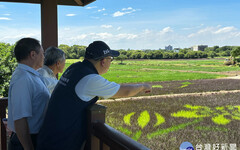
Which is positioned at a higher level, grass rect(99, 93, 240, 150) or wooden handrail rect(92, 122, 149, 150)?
wooden handrail rect(92, 122, 149, 150)

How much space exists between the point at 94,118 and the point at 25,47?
1.60 feet

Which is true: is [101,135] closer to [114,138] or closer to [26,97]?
[114,138]

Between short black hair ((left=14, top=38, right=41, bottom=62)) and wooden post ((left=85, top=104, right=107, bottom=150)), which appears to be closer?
wooden post ((left=85, top=104, right=107, bottom=150))

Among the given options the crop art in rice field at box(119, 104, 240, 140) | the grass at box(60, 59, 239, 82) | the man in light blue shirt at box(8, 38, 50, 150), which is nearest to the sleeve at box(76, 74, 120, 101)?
the man in light blue shirt at box(8, 38, 50, 150)

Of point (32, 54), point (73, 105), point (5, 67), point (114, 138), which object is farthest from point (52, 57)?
point (5, 67)

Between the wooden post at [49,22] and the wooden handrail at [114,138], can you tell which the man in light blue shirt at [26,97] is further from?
the wooden post at [49,22]

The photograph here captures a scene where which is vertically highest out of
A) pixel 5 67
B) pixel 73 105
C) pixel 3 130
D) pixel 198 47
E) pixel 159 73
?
pixel 198 47

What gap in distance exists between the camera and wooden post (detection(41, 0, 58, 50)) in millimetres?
2438

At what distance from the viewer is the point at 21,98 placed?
3.75ft

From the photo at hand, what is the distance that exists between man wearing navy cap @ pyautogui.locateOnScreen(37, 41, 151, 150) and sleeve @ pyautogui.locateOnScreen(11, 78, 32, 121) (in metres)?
0.13

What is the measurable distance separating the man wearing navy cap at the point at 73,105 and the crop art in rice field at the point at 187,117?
11.9ft

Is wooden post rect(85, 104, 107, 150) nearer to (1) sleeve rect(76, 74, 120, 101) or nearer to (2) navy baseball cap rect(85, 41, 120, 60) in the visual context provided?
(1) sleeve rect(76, 74, 120, 101)

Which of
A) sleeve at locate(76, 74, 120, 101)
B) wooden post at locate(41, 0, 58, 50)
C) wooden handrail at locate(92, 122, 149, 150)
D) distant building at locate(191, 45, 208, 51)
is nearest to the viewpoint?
wooden handrail at locate(92, 122, 149, 150)

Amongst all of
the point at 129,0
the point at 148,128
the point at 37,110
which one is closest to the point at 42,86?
the point at 37,110
